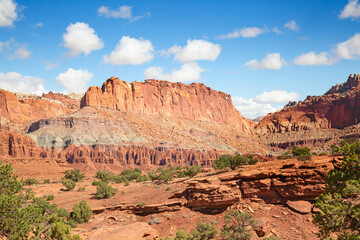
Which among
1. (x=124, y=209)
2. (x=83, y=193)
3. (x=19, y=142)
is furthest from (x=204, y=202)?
(x=19, y=142)

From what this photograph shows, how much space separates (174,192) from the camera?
2897 cm

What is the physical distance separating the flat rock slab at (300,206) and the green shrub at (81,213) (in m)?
18.0

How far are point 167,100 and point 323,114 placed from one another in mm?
82602

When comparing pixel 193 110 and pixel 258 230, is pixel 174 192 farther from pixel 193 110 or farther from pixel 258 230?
pixel 193 110

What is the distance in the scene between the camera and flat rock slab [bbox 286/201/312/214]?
69.1 feet

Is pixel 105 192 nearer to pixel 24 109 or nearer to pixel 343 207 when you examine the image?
pixel 343 207

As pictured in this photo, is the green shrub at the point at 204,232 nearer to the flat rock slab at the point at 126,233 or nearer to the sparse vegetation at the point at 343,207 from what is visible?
the flat rock slab at the point at 126,233

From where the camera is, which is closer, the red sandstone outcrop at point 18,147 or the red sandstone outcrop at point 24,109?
the red sandstone outcrop at point 18,147

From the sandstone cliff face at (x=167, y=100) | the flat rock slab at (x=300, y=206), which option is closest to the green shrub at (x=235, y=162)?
the flat rock slab at (x=300, y=206)

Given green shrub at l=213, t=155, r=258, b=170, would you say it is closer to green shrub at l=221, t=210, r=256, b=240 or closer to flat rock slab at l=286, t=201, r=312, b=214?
flat rock slab at l=286, t=201, r=312, b=214

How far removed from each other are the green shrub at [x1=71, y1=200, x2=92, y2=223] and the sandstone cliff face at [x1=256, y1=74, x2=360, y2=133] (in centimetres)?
13368

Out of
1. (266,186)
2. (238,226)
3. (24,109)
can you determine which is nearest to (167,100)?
(24,109)

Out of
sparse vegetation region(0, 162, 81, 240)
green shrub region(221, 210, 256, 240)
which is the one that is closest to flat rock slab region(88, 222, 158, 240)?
sparse vegetation region(0, 162, 81, 240)

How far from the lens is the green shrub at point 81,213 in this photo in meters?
24.9
